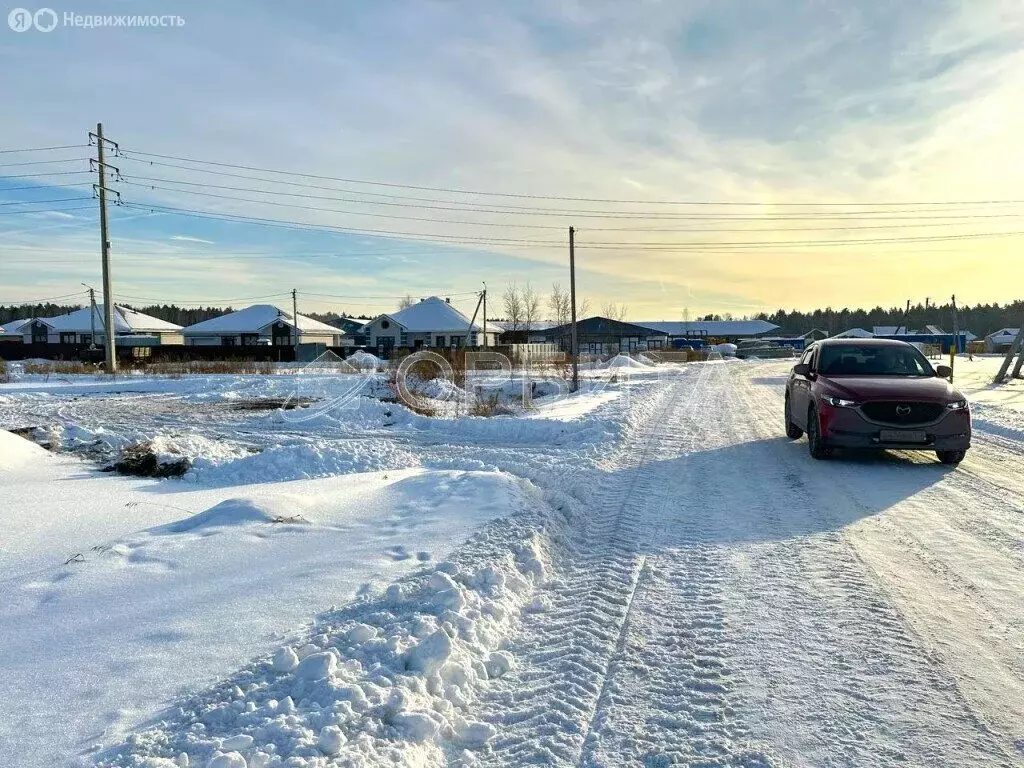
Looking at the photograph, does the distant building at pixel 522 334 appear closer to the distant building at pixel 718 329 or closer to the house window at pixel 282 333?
the house window at pixel 282 333

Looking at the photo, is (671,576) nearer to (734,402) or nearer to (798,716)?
(798,716)

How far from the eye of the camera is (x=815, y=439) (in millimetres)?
10250

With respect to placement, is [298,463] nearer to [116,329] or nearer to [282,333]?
[282,333]

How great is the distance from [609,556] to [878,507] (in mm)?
3466

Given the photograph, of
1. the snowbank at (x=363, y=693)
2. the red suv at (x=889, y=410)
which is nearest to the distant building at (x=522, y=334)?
the red suv at (x=889, y=410)

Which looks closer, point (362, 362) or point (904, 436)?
point (904, 436)

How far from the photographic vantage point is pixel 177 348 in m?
54.5

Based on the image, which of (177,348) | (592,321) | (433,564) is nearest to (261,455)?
(433,564)

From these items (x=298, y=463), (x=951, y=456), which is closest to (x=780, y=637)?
(x=951, y=456)

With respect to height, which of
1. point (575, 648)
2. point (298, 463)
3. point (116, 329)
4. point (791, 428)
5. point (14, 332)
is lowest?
point (575, 648)

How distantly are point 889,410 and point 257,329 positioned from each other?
71.4 m

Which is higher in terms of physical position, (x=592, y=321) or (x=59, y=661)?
(x=592, y=321)

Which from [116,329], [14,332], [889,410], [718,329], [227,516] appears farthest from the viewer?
[718,329]

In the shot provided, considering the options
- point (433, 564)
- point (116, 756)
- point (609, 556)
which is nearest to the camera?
point (116, 756)
